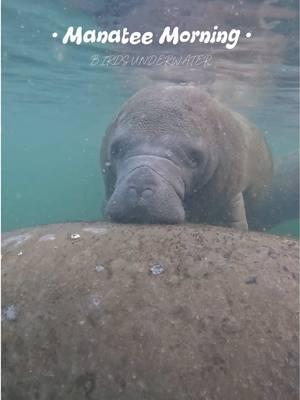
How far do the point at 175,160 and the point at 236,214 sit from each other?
1.85m

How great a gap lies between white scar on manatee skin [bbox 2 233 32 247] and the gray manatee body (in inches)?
32.5

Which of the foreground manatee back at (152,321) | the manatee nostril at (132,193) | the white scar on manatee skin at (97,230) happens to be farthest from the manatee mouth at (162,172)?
the foreground manatee back at (152,321)

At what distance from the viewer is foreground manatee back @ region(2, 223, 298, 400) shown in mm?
2025

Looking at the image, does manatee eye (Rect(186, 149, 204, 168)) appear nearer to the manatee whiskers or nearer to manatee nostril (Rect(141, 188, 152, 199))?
the manatee whiskers

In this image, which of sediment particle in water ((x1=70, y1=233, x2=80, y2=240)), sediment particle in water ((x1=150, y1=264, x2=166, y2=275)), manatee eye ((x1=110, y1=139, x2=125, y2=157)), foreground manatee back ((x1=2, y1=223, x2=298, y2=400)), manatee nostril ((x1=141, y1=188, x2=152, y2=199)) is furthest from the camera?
manatee eye ((x1=110, y1=139, x2=125, y2=157))

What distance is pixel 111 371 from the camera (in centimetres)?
207

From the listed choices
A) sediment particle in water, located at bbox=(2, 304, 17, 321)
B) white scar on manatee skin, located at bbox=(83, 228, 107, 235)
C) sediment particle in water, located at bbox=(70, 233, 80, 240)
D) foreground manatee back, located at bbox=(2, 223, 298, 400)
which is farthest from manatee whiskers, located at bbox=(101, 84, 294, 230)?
sediment particle in water, located at bbox=(2, 304, 17, 321)

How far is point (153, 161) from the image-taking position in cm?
441

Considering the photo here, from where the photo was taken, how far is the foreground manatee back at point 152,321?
79.7 inches

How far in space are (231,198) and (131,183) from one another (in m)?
2.57

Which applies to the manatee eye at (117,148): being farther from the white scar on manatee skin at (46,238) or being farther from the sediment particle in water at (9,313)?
the sediment particle in water at (9,313)

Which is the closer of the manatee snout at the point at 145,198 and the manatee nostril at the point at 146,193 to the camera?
the manatee snout at the point at 145,198

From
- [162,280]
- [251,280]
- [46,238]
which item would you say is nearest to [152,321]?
[162,280]

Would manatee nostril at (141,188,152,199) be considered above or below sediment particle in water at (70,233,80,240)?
above
